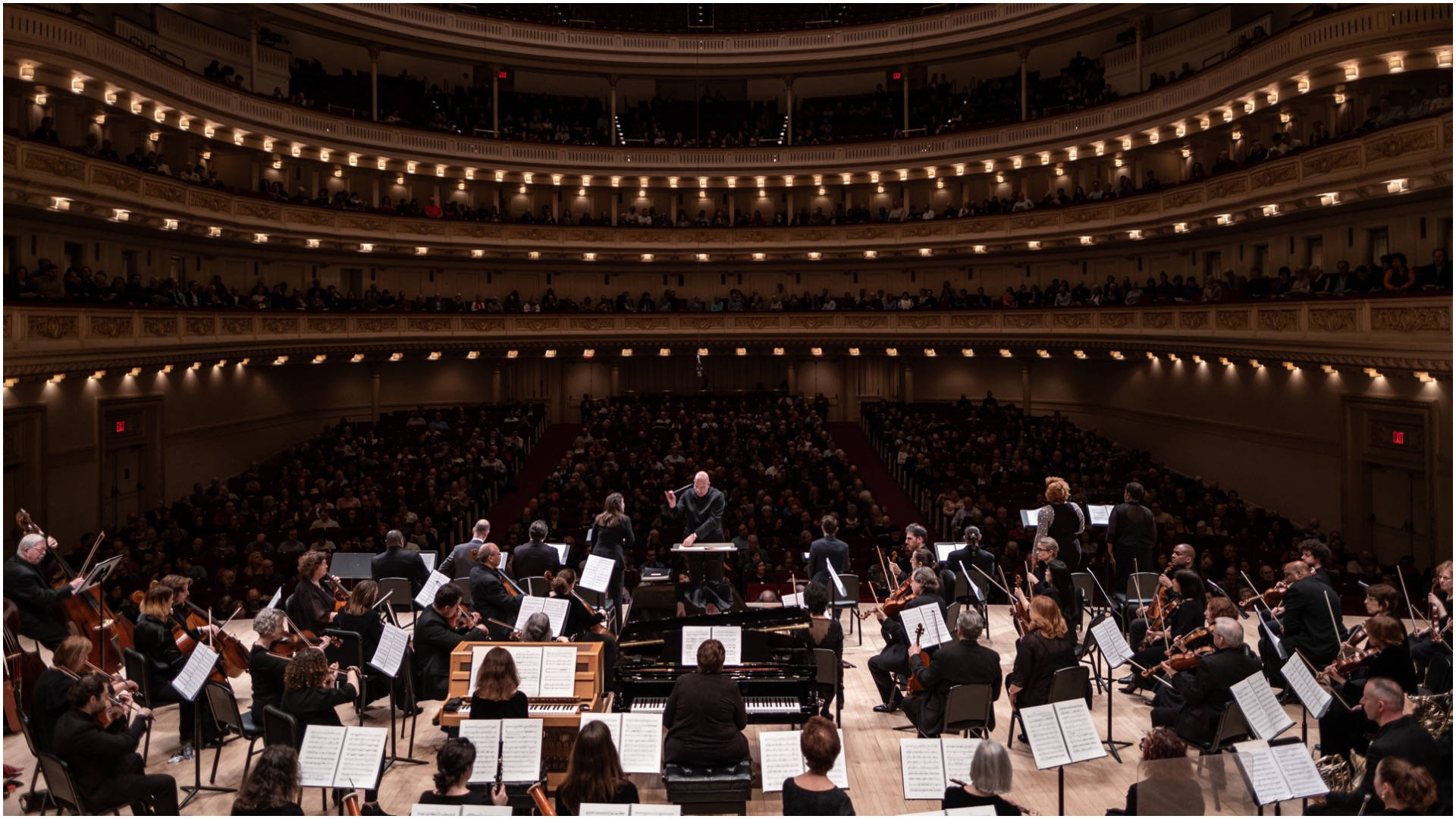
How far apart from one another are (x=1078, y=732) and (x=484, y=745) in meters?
4.55

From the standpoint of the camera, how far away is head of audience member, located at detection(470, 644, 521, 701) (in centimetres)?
805

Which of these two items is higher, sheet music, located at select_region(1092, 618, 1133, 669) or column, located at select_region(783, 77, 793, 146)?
column, located at select_region(783, 77, 793, 146)

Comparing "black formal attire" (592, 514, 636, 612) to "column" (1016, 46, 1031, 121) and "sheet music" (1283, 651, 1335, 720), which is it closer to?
"sheet music" (1283, 651, 1335, 720)

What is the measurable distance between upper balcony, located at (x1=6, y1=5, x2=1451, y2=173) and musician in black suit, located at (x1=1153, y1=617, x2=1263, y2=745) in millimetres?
15889

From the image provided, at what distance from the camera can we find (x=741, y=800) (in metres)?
8.19

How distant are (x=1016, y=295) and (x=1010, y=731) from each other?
Result: 2683 cm

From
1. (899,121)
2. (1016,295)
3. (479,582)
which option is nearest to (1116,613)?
(479,582)

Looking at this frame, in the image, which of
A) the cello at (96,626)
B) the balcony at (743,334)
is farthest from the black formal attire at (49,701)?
the balcony at (743,334)

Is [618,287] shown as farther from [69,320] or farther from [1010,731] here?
[1010,731]

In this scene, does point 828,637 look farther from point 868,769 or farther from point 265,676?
point 265,676

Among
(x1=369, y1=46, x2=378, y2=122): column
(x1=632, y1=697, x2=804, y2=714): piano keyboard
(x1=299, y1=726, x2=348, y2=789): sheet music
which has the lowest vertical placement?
(x1=632, y1=697, x2=804, y2=714): piano keyboard

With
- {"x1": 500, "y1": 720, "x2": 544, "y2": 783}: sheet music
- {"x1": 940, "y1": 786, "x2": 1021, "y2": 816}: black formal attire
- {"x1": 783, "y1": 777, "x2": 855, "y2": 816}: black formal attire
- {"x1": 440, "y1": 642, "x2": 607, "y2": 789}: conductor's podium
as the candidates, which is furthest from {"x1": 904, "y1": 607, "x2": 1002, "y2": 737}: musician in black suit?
{"x1": 500, "y1": 720, "x2": 544, "y2": 783}: sheet music

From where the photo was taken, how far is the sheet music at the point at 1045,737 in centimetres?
770

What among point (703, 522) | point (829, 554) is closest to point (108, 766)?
point (703, 522)
